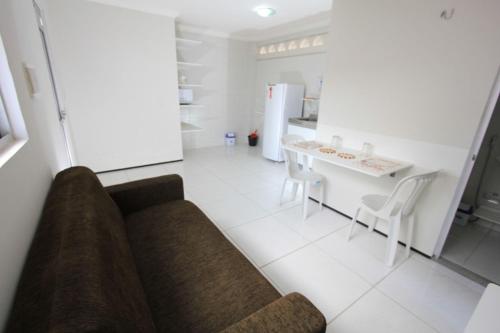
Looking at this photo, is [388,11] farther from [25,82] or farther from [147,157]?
[147,157]

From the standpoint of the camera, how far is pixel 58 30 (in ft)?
9.83

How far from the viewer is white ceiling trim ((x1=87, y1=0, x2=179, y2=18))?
3.17 m

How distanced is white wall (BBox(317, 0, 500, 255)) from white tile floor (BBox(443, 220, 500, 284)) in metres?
0.31

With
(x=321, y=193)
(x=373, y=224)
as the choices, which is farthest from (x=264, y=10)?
(x=373, y=224)

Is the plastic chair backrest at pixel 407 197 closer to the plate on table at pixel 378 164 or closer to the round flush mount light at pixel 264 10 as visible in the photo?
the plate on table at pixel 378 164

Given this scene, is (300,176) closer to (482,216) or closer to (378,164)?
(378,164)

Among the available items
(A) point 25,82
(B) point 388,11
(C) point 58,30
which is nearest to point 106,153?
(C) point 58,30

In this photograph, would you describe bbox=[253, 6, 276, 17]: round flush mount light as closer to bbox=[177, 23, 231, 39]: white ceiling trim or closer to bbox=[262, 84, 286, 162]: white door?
bbox=[262, 84, 286, 162]: white door

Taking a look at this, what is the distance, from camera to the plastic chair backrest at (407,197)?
178 centimetres

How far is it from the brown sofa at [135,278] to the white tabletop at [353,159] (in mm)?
1270

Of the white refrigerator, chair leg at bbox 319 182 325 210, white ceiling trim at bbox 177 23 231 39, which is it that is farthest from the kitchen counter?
white ceiling trim at bbox 177 23 231 39

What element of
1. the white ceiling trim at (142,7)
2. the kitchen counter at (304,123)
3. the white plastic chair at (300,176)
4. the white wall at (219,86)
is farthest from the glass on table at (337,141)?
the white wall at (219,86)

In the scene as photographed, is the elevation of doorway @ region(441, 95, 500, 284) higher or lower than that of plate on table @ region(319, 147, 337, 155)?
lower

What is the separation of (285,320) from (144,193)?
1.41 meters
